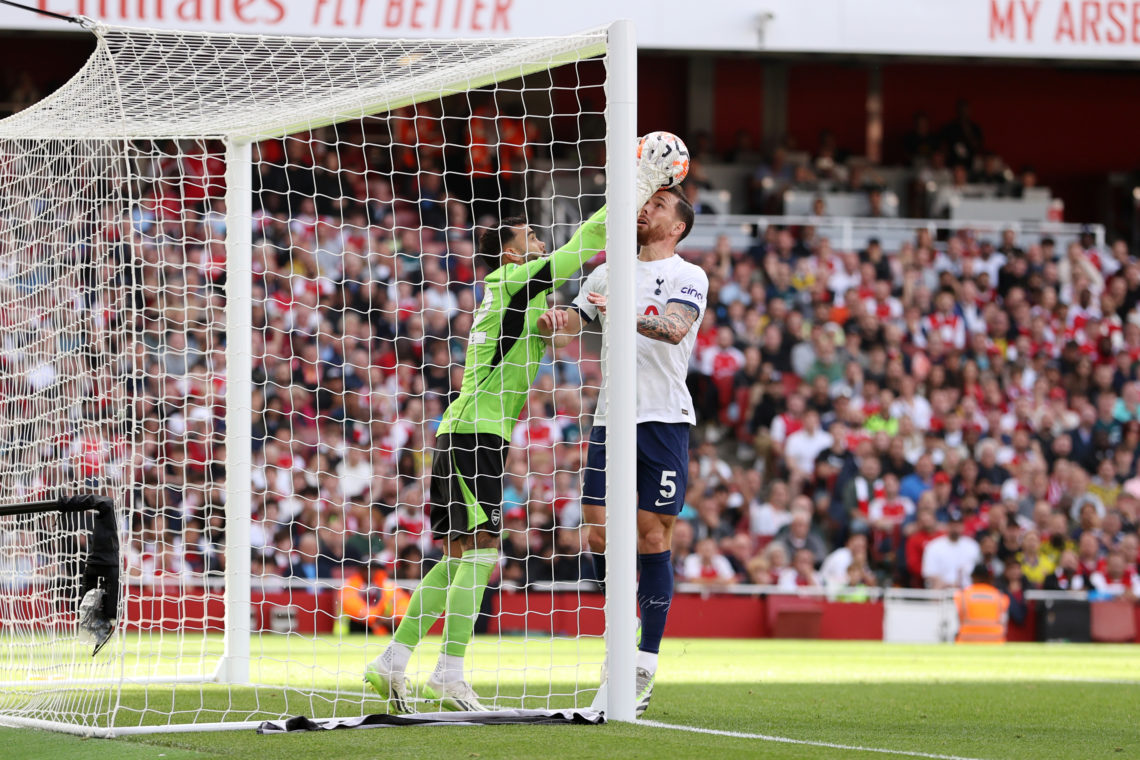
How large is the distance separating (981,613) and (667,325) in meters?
10.3

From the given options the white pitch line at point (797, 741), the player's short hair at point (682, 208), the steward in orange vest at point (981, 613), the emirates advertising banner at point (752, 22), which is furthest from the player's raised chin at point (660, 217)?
the emirates advertising banner at point (752, 22)

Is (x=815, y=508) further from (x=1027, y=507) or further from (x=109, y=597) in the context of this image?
(x=109, y=597)

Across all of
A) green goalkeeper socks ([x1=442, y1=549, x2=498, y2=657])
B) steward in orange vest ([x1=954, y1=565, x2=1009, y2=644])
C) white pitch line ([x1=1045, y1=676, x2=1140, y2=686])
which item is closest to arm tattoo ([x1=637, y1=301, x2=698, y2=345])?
green goalkeeper socks ([x1=442, y1=549, x2=498, y2=657])

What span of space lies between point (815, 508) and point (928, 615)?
1777mm

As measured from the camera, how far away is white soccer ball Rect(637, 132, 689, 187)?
6812mm

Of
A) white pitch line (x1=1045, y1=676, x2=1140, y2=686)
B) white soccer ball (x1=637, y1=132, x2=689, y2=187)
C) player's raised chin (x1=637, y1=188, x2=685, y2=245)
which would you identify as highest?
white soccer ball (x1=637, y1=132, x2=689, y2=187)

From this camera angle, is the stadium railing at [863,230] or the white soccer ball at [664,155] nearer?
the white soccer ball at [664,155]

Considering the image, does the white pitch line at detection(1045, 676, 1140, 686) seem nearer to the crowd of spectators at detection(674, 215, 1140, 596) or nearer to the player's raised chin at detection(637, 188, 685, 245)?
the player's raised chin at detection(637, 188, 685, 245)

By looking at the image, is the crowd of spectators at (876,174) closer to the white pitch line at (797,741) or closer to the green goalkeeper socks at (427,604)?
the green goalkeeper socks at (427,604)

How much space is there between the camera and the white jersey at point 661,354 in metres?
6.75

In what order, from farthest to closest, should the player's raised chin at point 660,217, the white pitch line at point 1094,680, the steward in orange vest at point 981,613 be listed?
1. the steward in orange vest at point 981,613
2. the white pitch line at point 1094,680
3. the player's raised chin at point 660,217

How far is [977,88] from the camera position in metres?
24.4

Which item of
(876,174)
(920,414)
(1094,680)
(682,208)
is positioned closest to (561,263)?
(682,208)

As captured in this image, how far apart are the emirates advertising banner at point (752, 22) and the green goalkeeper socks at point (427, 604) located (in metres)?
11.6
